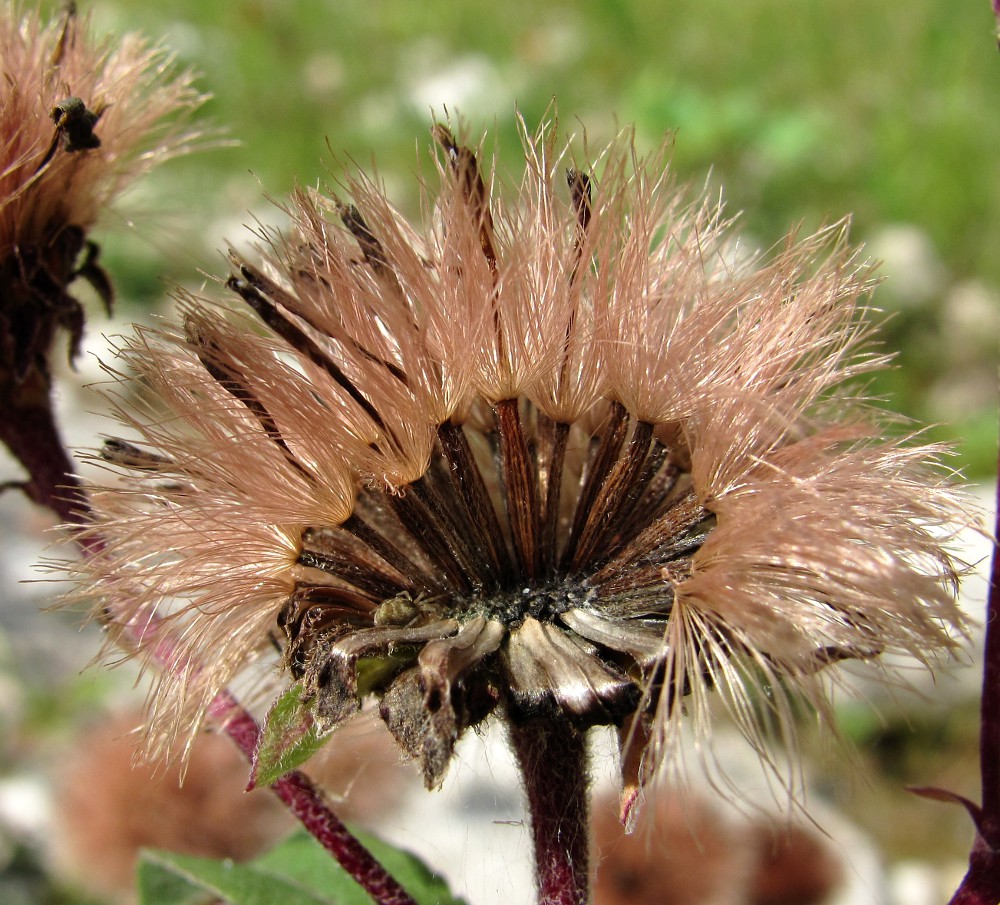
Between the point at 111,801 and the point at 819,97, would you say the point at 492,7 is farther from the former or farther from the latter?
the point at 111,801

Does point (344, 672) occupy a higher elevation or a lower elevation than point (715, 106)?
lower

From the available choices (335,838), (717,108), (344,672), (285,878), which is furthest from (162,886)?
(717,108)

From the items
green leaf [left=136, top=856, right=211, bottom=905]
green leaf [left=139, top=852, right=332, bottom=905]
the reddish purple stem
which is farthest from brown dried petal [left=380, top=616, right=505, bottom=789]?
green leaf [left=136, top=856, right=211, bottom=905]

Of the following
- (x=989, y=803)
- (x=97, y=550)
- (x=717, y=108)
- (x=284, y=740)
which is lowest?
(x=989, y=803)

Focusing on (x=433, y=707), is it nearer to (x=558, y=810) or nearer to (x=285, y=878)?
(x=558, y=810)

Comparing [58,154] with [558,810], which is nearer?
[558,810]

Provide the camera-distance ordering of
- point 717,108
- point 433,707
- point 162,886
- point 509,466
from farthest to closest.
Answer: point 717,108 < point 162,886 < point 509,466 < point 433,707
